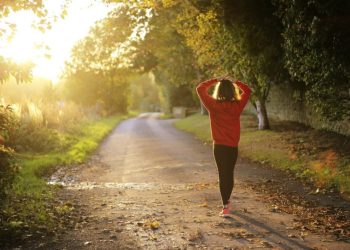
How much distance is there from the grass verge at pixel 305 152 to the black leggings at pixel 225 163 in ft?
9.20

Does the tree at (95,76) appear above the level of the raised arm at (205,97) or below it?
above

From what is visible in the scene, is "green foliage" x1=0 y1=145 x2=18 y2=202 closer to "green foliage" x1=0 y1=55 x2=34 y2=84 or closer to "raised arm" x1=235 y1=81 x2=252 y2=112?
"green foliage" x1=0 y1=55 x2=34 y2=84

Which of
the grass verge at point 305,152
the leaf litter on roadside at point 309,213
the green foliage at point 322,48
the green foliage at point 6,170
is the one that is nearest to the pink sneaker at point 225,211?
the leaf litter on roadside at point 309,213

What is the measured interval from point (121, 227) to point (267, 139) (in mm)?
11909

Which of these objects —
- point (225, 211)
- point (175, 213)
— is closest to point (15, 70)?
point (175, 213)

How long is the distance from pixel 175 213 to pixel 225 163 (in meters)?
1.18

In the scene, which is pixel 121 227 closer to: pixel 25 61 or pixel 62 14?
pixel 25 61

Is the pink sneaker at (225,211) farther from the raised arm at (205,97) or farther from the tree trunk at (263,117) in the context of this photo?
the tree trunk at (263,117)

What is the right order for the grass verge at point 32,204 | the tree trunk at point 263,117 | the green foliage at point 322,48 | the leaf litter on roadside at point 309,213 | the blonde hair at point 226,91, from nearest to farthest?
the leaf litter on roadside at point 309,213
the grass verge at point 32,204
the blonde hair at point 226,91
the green foliage at point 322,48
the tree trunk at point 263,117

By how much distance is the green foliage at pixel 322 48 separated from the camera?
11117 mm

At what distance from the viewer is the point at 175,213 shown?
24.9 ft

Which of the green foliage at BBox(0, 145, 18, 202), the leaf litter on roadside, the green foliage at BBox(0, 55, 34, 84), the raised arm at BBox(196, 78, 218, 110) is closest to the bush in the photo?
the green foliage at BBox(0, 145, 18, 202)

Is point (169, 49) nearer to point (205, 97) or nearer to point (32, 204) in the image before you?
point (32, 204)

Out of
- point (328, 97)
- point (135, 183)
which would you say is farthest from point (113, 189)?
point (328, 97)
